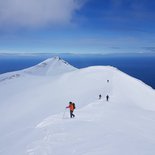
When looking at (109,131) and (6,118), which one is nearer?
(109,131)

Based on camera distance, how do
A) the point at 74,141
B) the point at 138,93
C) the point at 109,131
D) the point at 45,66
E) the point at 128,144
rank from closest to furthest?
the point at 128,144 → the point at 74,141 → the point at 109,131 → the point at 138,93 → the point at 45,66

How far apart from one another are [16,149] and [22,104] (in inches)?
1695

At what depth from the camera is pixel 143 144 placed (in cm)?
1243

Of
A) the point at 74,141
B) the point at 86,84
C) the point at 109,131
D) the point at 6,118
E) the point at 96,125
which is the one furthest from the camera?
the point at 86,84

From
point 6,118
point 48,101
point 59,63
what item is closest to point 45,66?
point 59,63

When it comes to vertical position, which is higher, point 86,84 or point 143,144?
point 143,144

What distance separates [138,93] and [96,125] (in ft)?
130

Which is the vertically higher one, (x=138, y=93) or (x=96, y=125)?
(x=96, y=125)

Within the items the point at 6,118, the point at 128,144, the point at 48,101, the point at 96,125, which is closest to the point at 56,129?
the point at 96,125

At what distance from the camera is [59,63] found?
183 m

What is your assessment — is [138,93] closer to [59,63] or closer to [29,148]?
[29,148]

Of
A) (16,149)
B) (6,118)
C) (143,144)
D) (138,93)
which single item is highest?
(143,144)

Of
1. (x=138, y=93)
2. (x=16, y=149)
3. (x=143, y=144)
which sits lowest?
(x=138, y=93)

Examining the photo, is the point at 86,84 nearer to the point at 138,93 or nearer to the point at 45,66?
the point at 138,93
